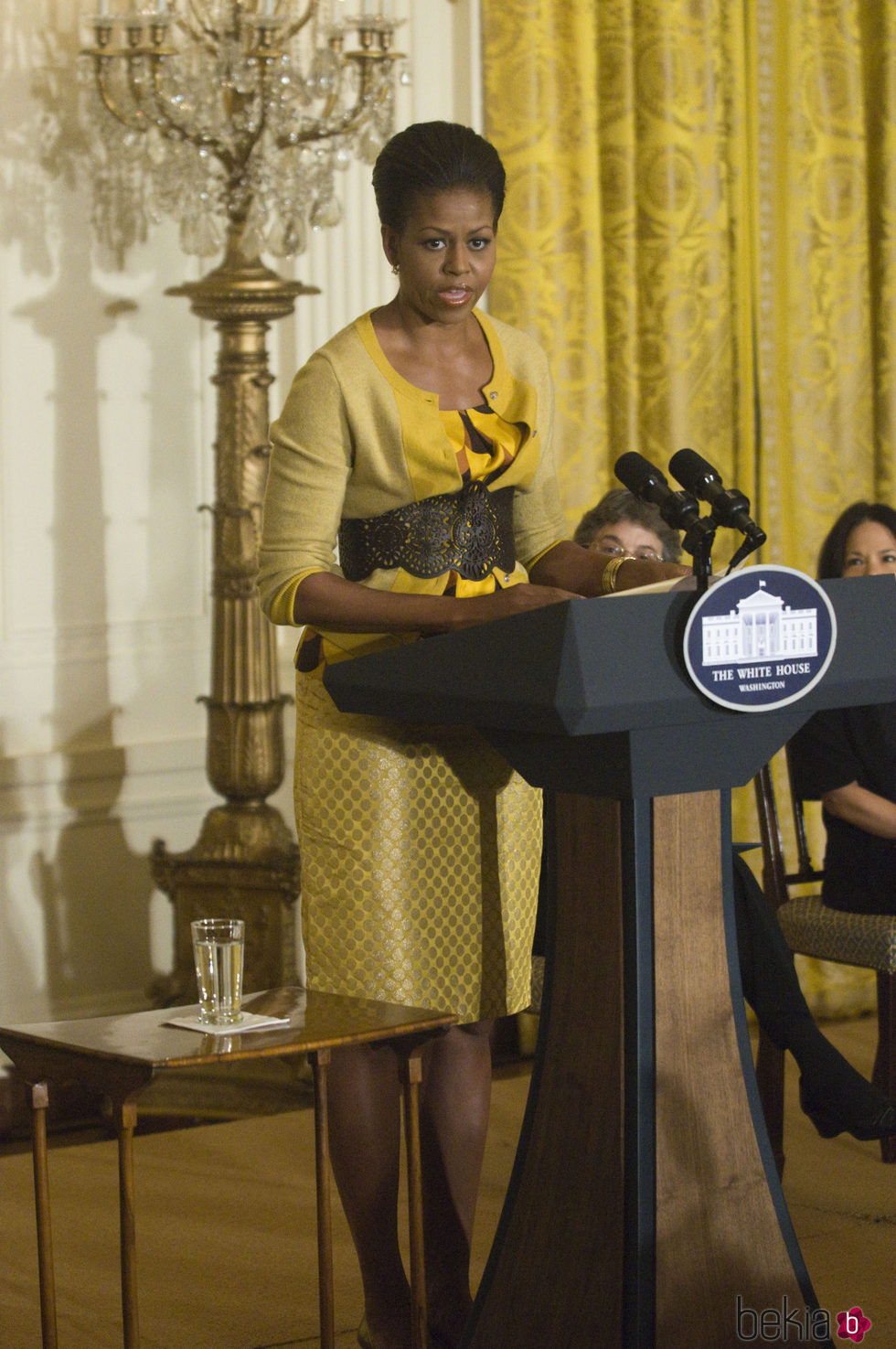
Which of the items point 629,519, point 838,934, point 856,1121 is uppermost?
point 629,519

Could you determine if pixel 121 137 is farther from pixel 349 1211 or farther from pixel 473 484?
pixel 349 1211

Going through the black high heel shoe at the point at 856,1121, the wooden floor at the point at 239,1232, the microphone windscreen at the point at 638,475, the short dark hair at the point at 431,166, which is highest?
the short dark hair at the point at 431,166

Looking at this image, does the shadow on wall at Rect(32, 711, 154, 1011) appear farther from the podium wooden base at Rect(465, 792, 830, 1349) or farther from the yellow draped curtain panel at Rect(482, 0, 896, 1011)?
the podium wooden base at Rect(465, 792, 830, 1349)

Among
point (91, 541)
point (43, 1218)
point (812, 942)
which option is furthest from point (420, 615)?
point (91, 541)

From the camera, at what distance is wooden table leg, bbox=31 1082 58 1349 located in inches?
68.4

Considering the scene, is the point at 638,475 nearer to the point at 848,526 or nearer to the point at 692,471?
the point at 692,471

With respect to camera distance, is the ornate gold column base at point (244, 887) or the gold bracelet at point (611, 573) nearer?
the gold bracelet at point (611, 573)

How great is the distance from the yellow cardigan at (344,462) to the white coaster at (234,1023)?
0.44 m

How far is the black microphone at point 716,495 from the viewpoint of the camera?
1.53 meters

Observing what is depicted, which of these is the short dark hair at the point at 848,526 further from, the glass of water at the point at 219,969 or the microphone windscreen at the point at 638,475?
the glass of water at the point at 219,969

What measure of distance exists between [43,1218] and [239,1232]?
3.65 ft

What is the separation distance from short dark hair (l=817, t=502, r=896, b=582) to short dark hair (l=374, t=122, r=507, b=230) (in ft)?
4.84

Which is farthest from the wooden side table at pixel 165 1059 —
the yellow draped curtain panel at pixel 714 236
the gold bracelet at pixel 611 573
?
the yellow draped curtain panel at pixel 714 236

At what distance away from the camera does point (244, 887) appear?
10.9 feet
